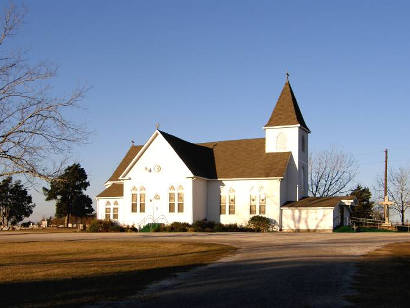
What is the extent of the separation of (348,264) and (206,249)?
28.8 ft

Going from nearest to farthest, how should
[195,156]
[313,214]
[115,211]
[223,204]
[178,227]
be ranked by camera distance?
[313,214] → [178,227] → [223,204] → [195,156] → [115,211]

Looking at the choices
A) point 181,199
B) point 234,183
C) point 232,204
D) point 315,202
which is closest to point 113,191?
point 181,199

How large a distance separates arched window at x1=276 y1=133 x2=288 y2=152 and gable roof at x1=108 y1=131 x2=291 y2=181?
32.5 inches

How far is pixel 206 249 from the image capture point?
24.2 metres

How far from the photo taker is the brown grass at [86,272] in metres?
11.3

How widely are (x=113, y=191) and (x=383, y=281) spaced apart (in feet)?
150

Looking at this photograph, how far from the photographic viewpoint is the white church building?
47.5m

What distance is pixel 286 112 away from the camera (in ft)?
169

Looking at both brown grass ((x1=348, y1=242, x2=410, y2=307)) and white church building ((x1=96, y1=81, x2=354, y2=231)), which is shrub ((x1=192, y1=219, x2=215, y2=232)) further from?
brown grass ((x1=348, y1=242, x2=410, y2=307))

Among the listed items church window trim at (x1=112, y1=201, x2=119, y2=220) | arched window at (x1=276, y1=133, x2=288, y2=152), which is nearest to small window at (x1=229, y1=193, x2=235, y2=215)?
arched window at (x1=276, y1=133, x2=288, y2=152)

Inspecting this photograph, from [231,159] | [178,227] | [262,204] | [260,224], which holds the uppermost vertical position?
[231,159]

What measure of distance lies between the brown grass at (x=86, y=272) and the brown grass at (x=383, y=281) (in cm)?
522

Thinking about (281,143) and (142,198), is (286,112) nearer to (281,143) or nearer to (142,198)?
(281,143)

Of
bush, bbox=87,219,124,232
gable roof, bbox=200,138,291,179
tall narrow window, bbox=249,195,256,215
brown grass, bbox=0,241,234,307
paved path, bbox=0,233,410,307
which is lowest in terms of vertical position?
bush, bbox=87,219,124,232
